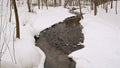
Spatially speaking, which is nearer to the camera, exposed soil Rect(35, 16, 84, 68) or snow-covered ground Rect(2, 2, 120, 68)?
snow-covered ground Rect(2, 2, 120, 68)

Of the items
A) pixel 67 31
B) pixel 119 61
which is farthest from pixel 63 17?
pixel 119 61

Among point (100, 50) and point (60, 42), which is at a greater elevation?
point (100, 50)

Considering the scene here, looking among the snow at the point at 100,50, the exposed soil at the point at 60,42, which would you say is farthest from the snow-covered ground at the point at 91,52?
the exposed soil at the point at 60,42

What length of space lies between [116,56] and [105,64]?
683mm

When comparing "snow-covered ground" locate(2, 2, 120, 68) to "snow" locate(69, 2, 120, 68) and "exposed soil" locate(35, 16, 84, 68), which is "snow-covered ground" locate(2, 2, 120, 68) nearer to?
"snow" locate(69, 2, 120, 68)

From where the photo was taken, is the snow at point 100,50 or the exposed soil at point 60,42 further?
the exposed soil at point 60,42

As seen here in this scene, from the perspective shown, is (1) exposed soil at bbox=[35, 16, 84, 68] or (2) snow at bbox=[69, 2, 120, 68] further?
(1) exposed soil at bbox=[35, 16, 84, 68]

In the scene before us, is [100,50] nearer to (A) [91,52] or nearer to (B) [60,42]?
(A) [91,52]

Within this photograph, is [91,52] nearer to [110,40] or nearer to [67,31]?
[110,40]

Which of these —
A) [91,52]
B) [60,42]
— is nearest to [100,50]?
[91,52]

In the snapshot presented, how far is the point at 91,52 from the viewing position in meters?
7.35

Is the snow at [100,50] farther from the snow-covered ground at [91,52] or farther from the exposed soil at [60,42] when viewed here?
the exposed soil at [60,42]

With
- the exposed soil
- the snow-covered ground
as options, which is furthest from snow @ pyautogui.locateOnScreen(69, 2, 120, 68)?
the exposed soil

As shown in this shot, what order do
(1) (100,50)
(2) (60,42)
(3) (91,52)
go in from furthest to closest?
(2) (60,42) < (1) (100,50) < (3) (91,52)
